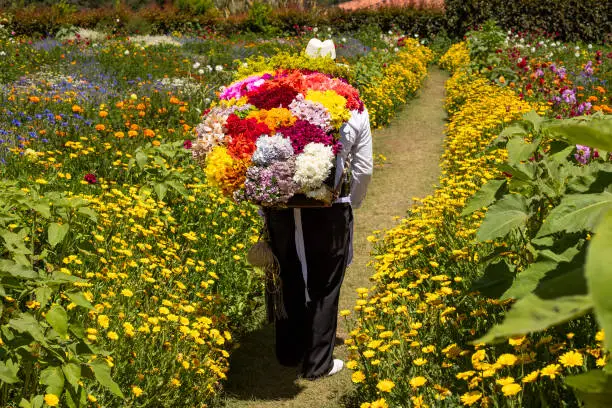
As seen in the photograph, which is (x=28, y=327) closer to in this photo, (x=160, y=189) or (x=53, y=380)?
(x=53, y=380)

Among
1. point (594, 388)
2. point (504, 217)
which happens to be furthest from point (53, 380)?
point (594, 388)

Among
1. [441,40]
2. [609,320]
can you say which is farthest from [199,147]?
[441,40]

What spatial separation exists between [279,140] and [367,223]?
3.84 metres

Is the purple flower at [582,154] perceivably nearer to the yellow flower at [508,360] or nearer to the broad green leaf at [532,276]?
the yellow flower at [508,360]

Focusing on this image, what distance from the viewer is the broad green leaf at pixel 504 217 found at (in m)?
2.31

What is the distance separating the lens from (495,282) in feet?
8.14

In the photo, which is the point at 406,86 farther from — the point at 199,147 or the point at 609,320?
the point at 609,320

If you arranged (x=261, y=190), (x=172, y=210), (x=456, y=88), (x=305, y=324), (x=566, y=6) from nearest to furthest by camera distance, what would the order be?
(x=261, y=190) < (x=305, y=324) < (x=172, y=210) < (x=456, y=88) < (x=566, y=6)

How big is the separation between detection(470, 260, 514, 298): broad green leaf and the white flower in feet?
3.64

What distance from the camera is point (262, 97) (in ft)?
12.4

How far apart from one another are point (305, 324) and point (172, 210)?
1871mm

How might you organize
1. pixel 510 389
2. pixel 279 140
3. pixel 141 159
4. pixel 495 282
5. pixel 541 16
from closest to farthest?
pixel 510 389, pixel 495 282, pixel 279 140, pixel 141 159, pixel 541 16

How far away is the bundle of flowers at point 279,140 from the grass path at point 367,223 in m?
1.29

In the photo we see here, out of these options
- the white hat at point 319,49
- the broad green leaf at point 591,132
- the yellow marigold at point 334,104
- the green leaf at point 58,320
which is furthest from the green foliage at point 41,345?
the white hat at point 319,49
